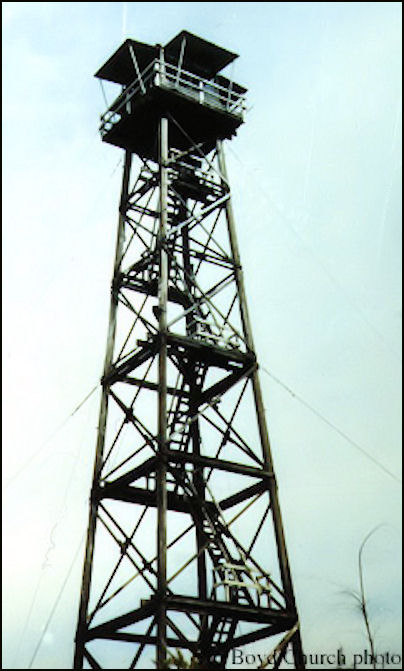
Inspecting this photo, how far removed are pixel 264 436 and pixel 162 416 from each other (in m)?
2.42

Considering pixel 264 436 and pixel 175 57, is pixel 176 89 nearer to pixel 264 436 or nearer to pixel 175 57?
pixel 175 57

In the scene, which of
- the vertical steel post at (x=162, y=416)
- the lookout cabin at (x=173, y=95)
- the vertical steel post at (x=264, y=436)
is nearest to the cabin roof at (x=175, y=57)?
the lookout cabin at (x=173, y=95)

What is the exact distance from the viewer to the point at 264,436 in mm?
14969

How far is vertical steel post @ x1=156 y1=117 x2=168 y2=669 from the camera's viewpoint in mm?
11742

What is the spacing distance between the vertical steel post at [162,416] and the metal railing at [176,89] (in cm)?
91

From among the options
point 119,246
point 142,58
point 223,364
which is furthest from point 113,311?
point 142,58

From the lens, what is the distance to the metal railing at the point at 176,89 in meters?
17.5

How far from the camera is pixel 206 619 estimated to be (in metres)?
13.4

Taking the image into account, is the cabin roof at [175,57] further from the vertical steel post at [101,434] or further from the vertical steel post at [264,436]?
the vertical steel post at [264,436]

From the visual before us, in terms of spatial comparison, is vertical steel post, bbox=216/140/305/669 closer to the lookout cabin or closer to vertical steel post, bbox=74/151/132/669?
the lookout cabin

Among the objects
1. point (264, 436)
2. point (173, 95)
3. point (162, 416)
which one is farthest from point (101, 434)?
point (173, 95)

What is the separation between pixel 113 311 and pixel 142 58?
6298 millimetres

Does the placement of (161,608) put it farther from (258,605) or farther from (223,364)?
(223,364)

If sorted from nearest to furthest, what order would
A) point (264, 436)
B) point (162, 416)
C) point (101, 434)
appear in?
→ point (162, 416), point (264, 436), point (101, 434)
